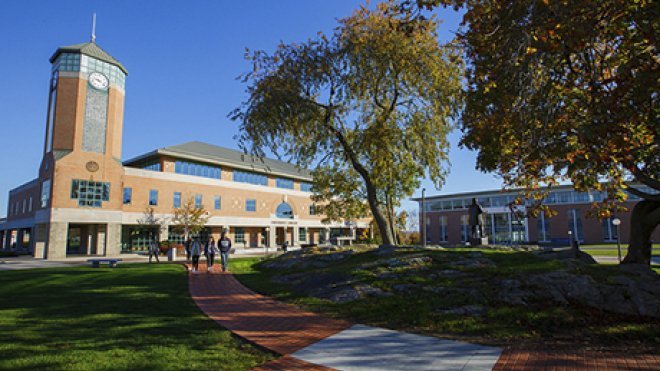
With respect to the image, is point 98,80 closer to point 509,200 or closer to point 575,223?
point 509,200

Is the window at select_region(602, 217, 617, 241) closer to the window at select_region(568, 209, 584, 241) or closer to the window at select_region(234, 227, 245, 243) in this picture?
the window at select_region(568, 209, 584, 241)

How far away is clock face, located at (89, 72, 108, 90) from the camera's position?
116 ft

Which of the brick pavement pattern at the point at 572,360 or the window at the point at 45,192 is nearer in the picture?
the brick pavement pattern at the point at 572,360

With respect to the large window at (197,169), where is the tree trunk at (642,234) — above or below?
below

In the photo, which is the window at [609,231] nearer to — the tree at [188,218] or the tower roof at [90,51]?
the tree at [188,218]

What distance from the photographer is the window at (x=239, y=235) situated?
4931cm

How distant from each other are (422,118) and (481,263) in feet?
26.1

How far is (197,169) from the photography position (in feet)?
147

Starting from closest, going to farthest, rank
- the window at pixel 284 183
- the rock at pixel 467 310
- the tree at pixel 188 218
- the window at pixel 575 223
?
1. the rock at pixel 467 310
2. the tree at pixel 188 218
3. the window at pixel 284 183
4. the window at pixel 575 223

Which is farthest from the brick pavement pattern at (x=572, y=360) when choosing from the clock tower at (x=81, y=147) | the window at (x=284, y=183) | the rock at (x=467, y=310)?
the window at (x=284, y=183)

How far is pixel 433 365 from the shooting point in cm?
492

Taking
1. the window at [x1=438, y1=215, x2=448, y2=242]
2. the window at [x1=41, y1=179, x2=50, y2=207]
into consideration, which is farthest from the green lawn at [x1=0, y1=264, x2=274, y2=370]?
the window at [x1=438, y1=215, x2=448, y2=242]

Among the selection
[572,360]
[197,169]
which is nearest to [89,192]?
[197,169]

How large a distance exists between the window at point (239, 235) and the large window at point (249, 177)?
610cm
